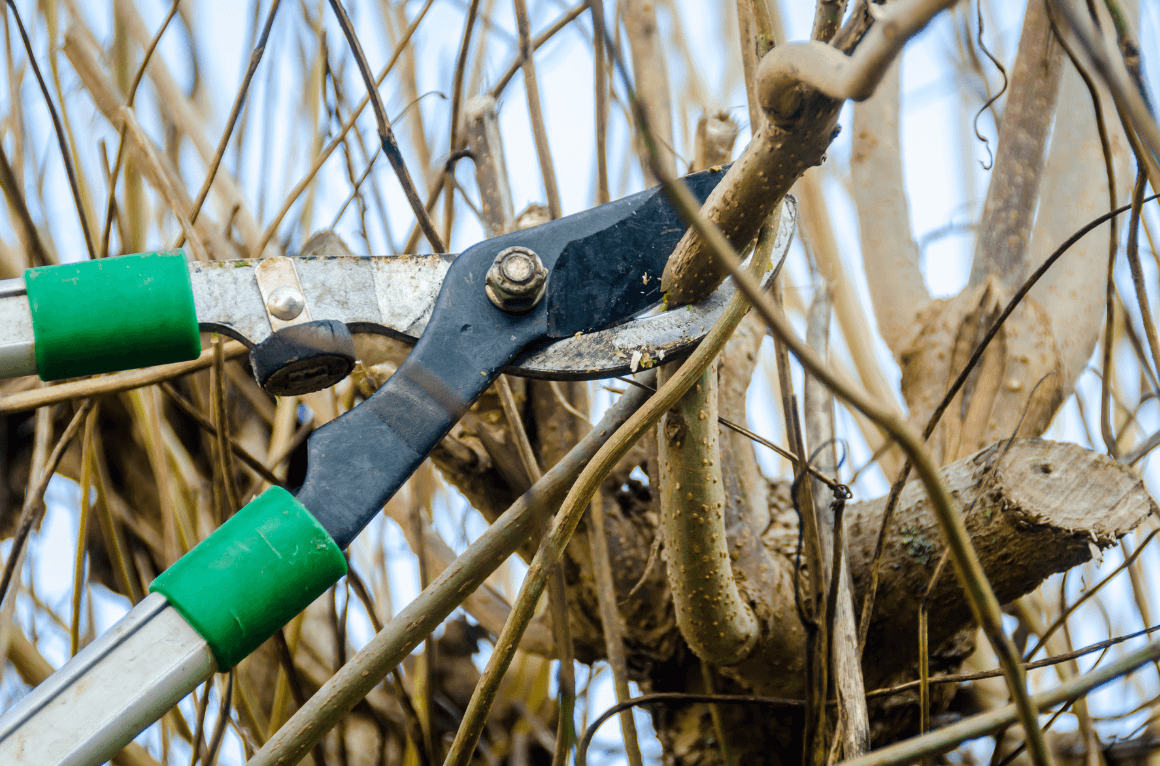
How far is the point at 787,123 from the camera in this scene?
0.97 ft

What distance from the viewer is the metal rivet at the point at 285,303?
46cm

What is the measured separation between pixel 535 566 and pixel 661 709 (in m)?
0.35

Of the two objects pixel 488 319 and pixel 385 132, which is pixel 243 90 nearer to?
pixel 385 132

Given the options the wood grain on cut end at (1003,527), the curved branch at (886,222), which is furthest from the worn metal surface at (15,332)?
the curved branch at (886,222)

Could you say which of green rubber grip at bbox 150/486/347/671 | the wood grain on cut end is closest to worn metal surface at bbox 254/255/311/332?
green rubber grip at bbox 150/486/347/671

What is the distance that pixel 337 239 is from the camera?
2.55 ft

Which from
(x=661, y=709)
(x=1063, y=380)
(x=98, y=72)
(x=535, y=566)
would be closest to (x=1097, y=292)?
(x=1063, y=380)

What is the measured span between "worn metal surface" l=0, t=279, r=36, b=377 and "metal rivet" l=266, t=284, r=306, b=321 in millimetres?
110

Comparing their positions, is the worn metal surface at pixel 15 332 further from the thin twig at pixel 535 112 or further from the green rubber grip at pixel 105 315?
the thin twig at pixel 535 112

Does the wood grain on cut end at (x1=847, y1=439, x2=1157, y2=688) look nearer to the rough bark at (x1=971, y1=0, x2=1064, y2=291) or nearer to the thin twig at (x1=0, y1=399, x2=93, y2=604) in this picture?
the rough bark at (x1=971, y1=0, x2=1064, y2=291)

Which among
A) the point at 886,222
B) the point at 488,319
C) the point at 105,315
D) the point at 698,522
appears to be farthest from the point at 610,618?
the point at 886,222

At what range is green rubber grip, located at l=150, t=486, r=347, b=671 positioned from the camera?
38cm

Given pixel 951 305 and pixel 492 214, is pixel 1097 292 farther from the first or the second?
pixel 492 214

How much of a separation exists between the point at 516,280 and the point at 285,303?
0.12 metres
